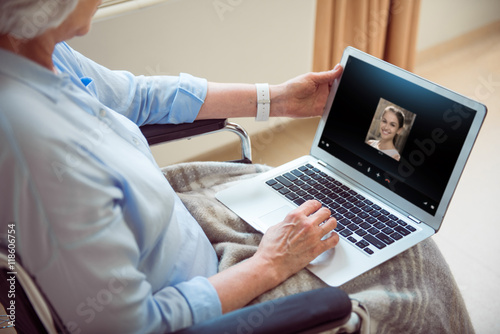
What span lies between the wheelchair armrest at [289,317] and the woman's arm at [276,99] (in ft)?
2.04

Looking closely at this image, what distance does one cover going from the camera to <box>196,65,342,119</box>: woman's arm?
4.22ft

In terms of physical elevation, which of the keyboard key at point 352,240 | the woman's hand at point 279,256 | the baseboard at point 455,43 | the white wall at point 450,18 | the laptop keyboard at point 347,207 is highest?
the woman's hand at point 279,256

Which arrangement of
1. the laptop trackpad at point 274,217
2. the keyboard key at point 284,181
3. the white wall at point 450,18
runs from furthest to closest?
the white wall at point 450,18, the keyboard key at point 284,181, the laptop trackpad at point 274,217

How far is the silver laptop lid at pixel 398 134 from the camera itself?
986mm

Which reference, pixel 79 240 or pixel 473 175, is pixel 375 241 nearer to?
pixel 79 240

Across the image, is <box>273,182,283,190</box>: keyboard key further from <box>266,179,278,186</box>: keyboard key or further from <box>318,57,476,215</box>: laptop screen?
<box>318,57,476,215</box>: laptop screen

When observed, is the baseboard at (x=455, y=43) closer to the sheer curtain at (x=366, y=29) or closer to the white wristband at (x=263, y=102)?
the sheer curtain at (x=366, y=29)

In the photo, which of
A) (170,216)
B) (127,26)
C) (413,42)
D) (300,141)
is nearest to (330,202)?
(170,216)

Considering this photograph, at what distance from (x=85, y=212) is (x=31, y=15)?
284 mm

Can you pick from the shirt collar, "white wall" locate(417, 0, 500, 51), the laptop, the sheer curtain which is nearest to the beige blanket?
the laptop

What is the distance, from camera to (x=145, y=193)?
830mm

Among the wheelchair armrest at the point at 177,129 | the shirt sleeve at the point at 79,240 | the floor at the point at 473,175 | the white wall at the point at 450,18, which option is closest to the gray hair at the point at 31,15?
the shirt sleeve at the point at 79,240

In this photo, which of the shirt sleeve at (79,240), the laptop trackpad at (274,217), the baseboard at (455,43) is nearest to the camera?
the shirt sleeve at (79,240)

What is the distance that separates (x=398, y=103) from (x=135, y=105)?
1.95 ft
